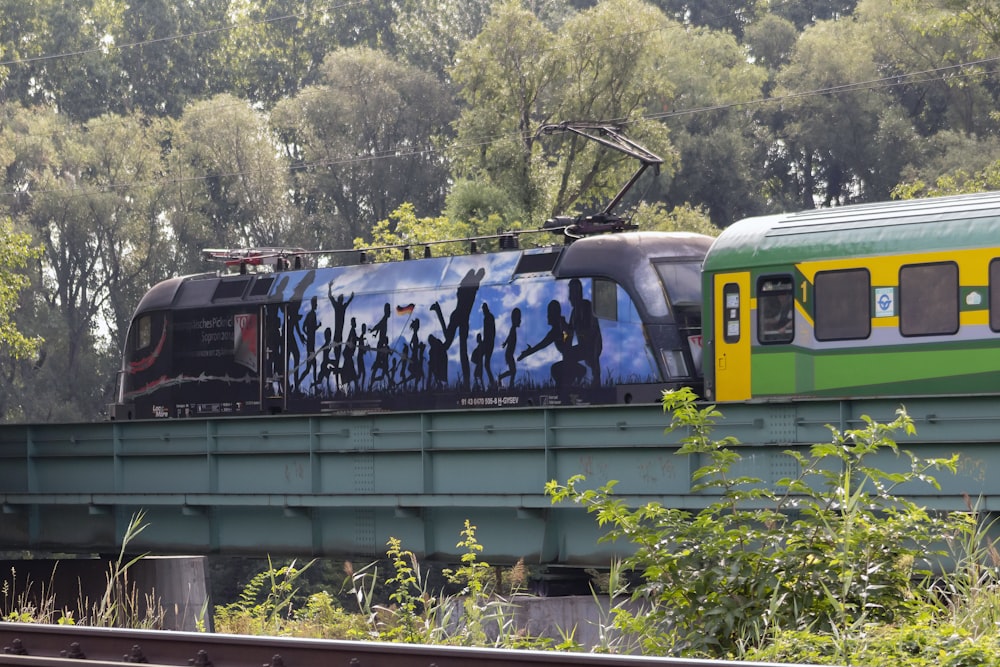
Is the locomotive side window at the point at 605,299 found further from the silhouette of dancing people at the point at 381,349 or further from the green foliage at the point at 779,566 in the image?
the green foliage at the point at 779,566

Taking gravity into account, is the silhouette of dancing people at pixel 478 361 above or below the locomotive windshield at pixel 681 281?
below

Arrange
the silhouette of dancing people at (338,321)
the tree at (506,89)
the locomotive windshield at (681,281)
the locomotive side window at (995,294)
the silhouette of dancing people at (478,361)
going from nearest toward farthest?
the locomotive side window at (995,294) < the locomotive windshield at (681,281) < the silhouette of dancing people at (478,361) < the silhouette of dancing people at (338,321) < the tree at (506,89)

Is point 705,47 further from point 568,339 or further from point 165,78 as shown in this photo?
point 568,339

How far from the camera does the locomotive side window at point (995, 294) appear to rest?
17.6m

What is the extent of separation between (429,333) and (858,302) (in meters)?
7.55

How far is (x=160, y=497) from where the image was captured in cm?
1933

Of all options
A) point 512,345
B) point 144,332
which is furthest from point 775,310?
point 144,332

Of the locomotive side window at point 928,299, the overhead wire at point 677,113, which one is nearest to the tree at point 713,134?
the overhead wire at point 677,113

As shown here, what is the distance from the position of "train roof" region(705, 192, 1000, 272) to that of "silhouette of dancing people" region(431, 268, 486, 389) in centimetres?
448

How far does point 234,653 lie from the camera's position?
9734 mm

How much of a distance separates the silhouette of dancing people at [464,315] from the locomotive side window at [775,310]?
524 centimetres

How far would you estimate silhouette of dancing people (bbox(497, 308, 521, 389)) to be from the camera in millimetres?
22734

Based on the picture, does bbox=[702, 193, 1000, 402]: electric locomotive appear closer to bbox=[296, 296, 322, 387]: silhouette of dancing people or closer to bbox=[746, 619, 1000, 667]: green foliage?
bbox=[296, 296, 322, 387]: silhouette of dancing people

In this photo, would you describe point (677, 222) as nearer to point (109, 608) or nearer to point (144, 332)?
point (144, 332)
